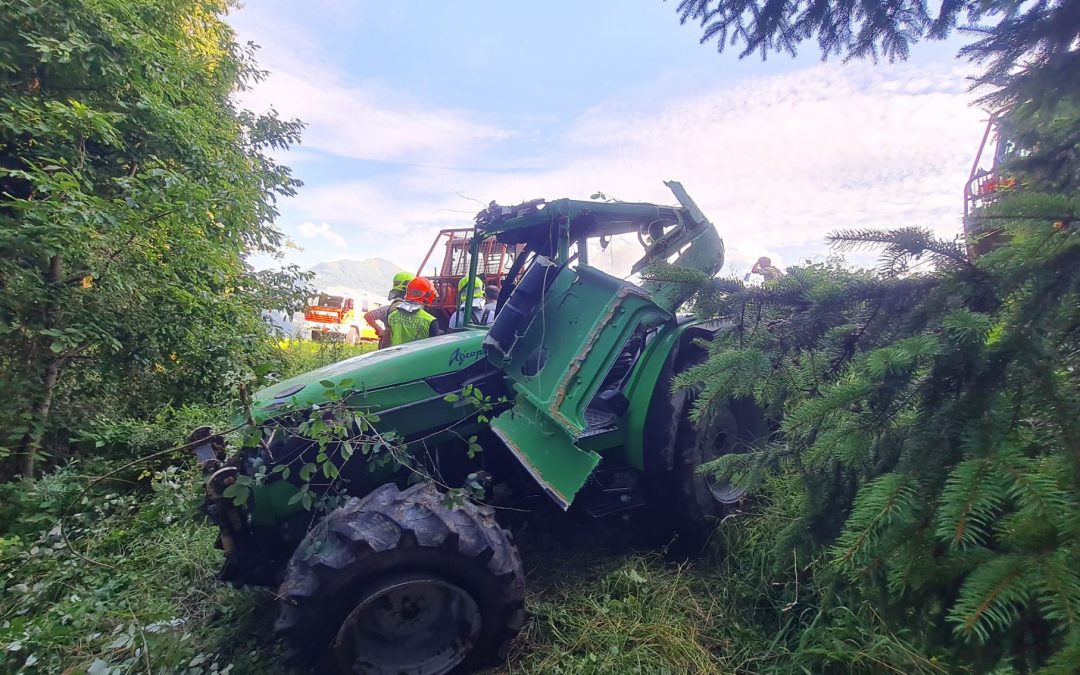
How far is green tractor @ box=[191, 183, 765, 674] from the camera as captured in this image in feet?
7.77

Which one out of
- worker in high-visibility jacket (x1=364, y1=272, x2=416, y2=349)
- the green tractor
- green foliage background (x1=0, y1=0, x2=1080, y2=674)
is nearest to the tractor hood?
the green tractor

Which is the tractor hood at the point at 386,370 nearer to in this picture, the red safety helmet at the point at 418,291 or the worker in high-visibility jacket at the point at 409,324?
the worker in high-visibility jacket at the point at 409,324

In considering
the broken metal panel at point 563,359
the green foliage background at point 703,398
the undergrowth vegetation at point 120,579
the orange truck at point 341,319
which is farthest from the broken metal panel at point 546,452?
the orange truck at point 341,319

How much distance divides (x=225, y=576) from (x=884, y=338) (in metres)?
3.11

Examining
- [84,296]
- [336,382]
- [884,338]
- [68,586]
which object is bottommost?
[68,586]

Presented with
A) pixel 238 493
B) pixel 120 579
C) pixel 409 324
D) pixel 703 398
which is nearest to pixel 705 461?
pixel 703 398

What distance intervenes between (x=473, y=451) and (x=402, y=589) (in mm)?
775

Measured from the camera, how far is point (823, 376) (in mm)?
1570

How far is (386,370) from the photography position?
3213 mm

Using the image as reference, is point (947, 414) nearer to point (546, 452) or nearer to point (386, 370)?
point (546, 452)

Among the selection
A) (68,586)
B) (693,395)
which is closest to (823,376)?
(693,395)

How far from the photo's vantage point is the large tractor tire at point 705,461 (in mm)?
3252

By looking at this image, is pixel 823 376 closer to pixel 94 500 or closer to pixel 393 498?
pixel 393 498

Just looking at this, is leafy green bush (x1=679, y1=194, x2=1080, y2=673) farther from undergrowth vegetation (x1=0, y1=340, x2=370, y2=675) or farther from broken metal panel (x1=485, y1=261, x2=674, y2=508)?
undergrowth vegetation (x1=0, y1=340, x2=370, y2=675)
